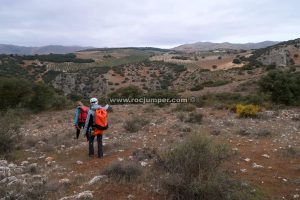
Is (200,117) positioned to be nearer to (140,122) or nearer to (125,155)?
(140,122)

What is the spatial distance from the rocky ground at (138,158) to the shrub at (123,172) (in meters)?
0.16

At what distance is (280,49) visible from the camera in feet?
209

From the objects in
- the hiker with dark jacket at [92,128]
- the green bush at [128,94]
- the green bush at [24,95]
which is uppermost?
the hiker with dark jacket at [92,128]

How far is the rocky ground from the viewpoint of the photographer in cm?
696

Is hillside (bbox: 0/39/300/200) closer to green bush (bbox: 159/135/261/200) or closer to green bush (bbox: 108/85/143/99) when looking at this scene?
green bush (bbox: 159/135/261/200)

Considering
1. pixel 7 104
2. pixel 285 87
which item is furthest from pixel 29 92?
pixel 285 87

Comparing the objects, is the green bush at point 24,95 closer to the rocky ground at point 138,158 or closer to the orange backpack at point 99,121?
the rocky ground at point 138,158

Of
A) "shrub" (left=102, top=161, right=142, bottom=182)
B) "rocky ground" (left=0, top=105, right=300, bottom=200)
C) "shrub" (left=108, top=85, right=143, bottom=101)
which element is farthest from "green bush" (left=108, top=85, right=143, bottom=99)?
"shrub" (left=102, top=161, right=142, bottom=182)

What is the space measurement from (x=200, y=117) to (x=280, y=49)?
52689 mm

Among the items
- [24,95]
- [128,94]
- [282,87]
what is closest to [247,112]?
[282,87]

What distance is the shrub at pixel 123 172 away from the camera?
750cm

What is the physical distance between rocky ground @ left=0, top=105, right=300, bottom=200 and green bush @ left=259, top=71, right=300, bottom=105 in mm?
6209

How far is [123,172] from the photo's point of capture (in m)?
7.61

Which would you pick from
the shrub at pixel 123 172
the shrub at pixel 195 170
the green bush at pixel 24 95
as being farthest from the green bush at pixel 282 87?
the shrub at pixel 195 170
